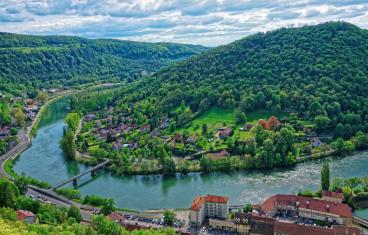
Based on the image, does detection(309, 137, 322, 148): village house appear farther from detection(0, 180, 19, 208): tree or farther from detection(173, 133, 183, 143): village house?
detection(0, 180, 19, 208): tree

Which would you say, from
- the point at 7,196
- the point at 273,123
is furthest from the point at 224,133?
the point at 7,196

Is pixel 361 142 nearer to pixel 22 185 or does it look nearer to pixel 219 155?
pixel 219 155

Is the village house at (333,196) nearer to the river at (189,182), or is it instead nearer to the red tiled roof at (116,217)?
the river at (189,182)

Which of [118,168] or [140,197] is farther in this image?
[118,168]

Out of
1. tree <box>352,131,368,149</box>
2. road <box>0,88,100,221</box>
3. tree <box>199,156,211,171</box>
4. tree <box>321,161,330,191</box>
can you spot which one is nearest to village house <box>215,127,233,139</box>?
tree <box>199,156,211,171</box>

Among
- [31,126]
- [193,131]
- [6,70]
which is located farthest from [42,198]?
[6,70]

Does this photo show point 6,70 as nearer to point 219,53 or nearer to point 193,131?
point 219,53
